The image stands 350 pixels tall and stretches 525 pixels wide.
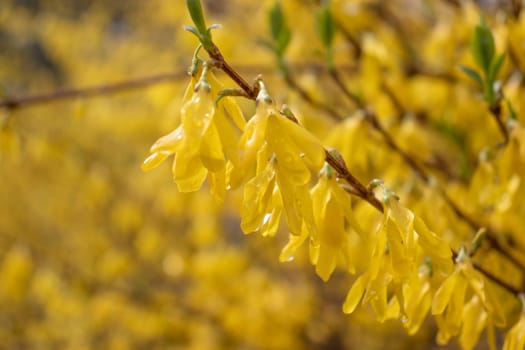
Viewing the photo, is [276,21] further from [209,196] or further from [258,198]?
[209,196]

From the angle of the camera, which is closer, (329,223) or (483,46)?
(329,223)

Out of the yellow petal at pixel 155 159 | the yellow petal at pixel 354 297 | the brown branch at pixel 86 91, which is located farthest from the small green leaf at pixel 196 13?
the brown branch at pixel 86 91

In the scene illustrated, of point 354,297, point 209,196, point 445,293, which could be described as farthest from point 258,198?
point 209,196

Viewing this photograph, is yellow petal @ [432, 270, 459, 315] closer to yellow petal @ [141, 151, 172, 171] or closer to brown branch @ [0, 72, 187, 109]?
yellow petal @ [141, 151, 172, 171]

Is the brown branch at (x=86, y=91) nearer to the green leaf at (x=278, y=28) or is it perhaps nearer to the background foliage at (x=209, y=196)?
the background foliage at (x=209, y=196)

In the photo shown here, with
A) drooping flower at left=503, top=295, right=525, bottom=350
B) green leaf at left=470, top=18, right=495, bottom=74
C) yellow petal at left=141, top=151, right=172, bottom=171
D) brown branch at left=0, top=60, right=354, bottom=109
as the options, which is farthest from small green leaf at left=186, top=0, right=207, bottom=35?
brown branch at left=0, top=60, right=354, bottom=109

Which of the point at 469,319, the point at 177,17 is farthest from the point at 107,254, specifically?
the point at 469,319
